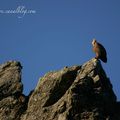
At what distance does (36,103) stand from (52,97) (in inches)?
44.8

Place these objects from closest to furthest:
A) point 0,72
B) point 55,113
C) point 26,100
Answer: point 55,113 < point 26,100 < point 0,72

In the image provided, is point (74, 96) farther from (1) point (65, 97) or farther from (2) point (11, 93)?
(2) point (11, 93)

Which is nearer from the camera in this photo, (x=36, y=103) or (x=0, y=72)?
(x=36, y=103)

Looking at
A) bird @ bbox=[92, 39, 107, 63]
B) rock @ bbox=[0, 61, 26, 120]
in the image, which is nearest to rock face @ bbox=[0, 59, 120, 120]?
rock @ bbox=[0, 61, 26, 120]

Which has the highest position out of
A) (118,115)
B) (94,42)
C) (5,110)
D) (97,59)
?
(94,42)

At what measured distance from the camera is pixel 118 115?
35156mm

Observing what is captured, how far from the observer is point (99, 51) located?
136 feet

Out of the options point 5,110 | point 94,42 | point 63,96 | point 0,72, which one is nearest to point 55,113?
point 63,96

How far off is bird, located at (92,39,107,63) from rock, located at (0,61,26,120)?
6.20 meters

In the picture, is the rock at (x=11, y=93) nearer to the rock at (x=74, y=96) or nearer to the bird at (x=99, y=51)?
the rock at (x=74, y=96)

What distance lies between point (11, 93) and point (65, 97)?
463 centimetres

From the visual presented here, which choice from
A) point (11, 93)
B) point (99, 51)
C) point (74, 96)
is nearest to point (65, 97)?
point (74, 96)

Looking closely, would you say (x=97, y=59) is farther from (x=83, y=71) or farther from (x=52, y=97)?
(x=52, y=97)

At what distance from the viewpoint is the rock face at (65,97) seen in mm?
33969
